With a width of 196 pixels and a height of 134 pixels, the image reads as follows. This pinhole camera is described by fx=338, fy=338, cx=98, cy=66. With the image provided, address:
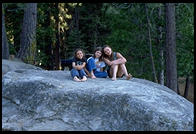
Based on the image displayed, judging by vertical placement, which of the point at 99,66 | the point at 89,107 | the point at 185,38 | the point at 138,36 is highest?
the point at 138,36

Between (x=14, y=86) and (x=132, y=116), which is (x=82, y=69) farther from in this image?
(x=132, y=116)

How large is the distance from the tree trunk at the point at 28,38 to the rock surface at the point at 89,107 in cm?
733

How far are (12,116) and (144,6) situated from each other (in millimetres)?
11661

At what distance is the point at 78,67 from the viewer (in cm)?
771

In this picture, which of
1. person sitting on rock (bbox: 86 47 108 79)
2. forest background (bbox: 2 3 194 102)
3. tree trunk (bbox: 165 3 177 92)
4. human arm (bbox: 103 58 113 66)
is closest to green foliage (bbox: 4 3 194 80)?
forest background (bbox: 2 3 194 102)

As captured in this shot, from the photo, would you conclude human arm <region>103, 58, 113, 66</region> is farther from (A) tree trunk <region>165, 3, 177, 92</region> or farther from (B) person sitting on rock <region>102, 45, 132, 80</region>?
(A) tree trunk <region>165, 3, 177, 92</region>

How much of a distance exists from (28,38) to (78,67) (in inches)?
291

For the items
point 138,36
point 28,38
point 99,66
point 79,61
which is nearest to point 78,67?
point 79,61

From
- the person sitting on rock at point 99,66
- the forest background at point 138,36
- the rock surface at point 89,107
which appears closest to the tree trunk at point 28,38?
the forest background at point 138,36

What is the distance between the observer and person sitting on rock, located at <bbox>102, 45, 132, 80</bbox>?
8.02 m

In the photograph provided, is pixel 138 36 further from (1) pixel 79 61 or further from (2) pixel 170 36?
(1) pixel 79 61

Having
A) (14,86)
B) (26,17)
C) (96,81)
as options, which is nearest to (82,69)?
(96,81)

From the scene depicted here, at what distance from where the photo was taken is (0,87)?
7.09m

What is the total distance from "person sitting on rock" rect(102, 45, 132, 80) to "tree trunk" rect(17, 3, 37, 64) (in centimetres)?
653
